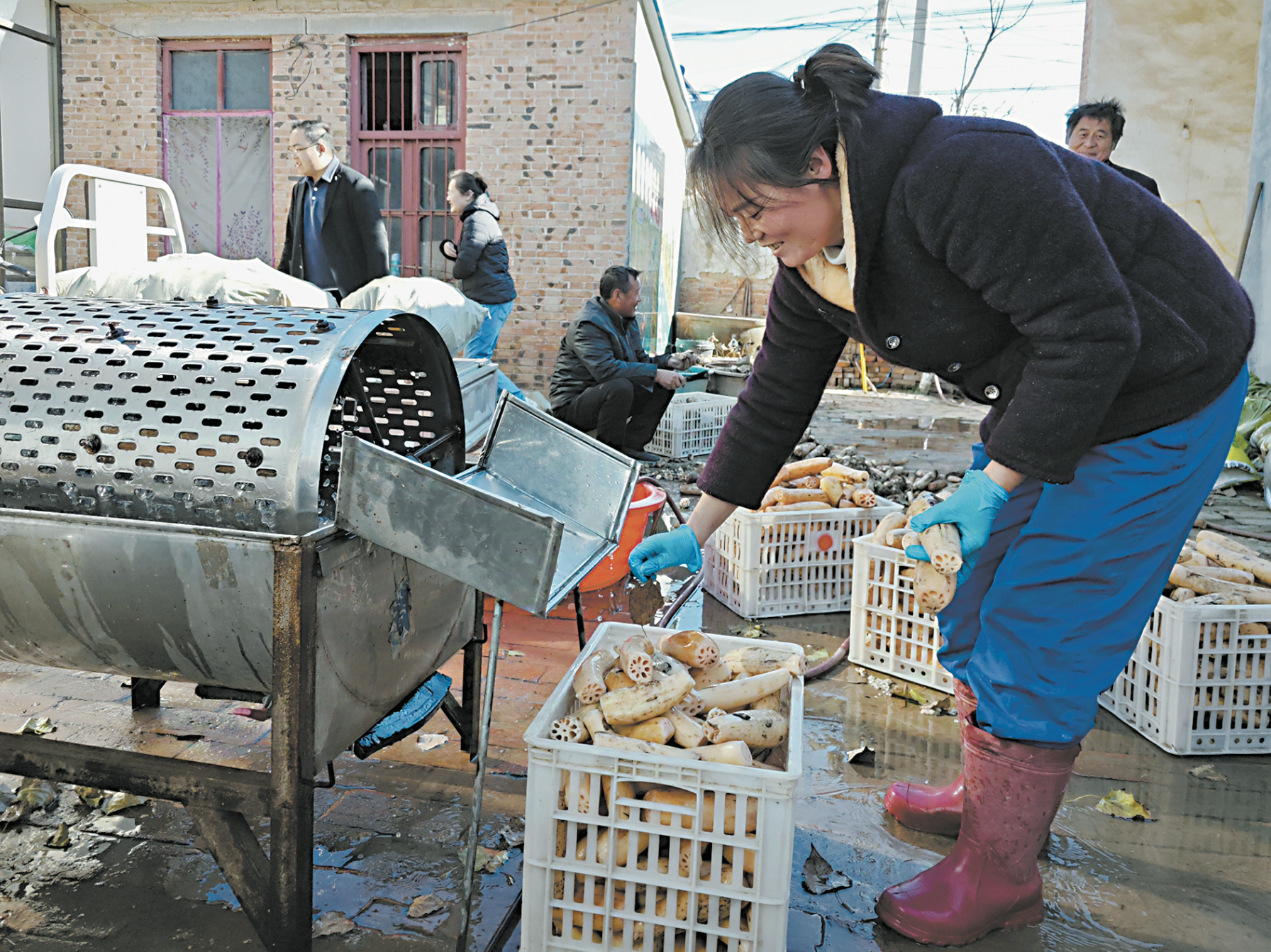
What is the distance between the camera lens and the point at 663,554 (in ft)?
7.32

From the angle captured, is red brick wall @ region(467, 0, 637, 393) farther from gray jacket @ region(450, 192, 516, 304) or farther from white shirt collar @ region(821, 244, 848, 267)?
white shirt collar @ region(821, 244, 848, 267)

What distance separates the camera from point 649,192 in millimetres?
12781

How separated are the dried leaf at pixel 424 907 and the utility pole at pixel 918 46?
24.1m

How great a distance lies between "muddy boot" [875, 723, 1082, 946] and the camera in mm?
2057

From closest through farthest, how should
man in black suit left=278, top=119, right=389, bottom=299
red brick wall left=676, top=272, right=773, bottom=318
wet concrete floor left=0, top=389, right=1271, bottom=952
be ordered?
wet concrete floor left=0, top=389, right=1271, bottom=952 < man in black suit left=278, top=119, right=389, bottom=299 < red brick wall left=676, top=272, right=773, bottom=318

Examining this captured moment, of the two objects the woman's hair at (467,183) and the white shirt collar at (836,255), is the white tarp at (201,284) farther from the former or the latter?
the white shirt collar at (836,255)

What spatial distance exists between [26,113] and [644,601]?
37.3 feet

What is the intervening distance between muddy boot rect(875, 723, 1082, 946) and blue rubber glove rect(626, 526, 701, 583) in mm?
745

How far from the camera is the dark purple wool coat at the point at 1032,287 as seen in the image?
1659mm

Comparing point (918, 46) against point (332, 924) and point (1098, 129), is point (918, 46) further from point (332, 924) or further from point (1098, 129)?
point (332, 924)

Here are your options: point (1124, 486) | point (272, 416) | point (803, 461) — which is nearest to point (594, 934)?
point (272, 416)

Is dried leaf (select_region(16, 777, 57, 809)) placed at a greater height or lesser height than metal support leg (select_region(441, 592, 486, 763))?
lesser

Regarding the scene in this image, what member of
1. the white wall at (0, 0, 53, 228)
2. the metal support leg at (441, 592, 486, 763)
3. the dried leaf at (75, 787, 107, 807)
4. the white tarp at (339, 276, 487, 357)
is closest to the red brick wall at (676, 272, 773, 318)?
the white wall at (0, 0, 53, 228)

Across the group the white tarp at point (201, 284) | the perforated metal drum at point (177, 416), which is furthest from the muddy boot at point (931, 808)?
the white tarp at point (201, 284)
